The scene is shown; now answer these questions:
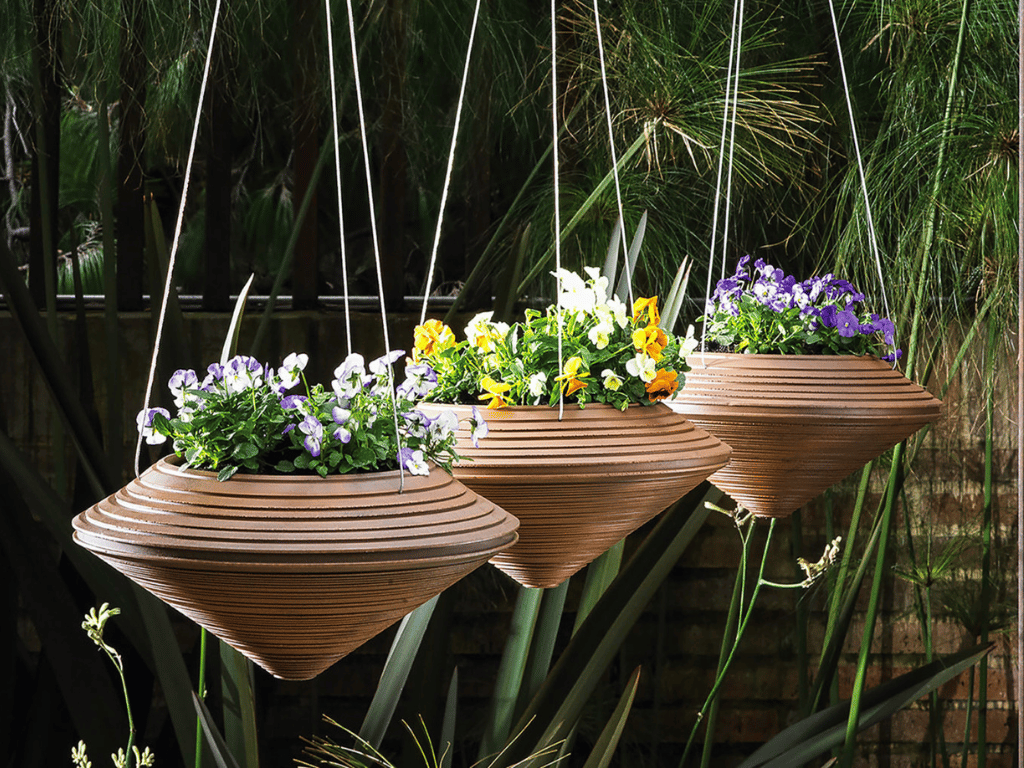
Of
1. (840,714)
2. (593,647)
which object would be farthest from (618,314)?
(840,714)

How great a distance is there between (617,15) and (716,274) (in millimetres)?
504

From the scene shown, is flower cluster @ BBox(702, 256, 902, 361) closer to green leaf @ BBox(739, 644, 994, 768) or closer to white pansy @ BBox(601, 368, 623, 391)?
white pansy @ BBox(601, 368, 623, 391)

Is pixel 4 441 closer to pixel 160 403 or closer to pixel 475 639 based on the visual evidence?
pixel 160 403

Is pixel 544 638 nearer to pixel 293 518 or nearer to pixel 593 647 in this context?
pixel 593 647

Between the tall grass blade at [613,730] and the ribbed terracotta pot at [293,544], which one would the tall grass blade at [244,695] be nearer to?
the tall grass blade at [613,730]

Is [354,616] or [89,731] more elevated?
[354,616]

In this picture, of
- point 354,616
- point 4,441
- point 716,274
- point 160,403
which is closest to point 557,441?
point 354,616

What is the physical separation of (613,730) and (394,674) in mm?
279

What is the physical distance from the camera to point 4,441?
1210 mm

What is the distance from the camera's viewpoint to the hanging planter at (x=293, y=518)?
0.51 metres

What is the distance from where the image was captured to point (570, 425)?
2.31ft

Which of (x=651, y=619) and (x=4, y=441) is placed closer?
(x=4, y=441)

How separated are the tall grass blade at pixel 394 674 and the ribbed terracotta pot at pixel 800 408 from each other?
499mm

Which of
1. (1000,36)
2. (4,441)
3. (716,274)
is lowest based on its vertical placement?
(4,441)
